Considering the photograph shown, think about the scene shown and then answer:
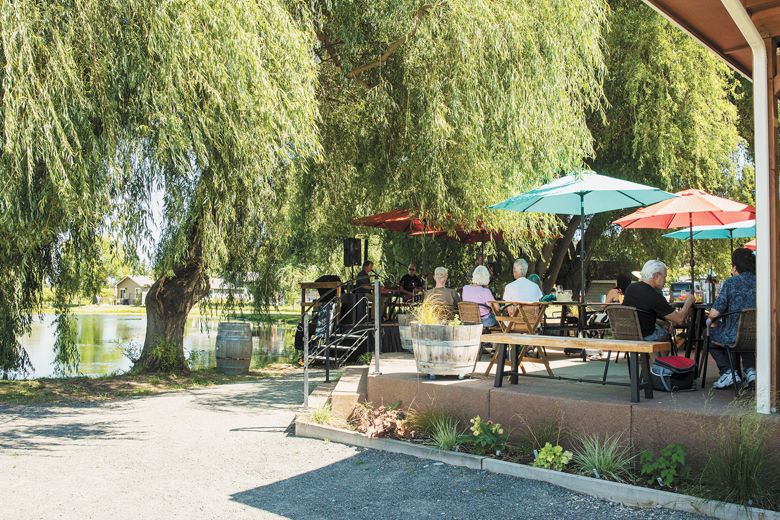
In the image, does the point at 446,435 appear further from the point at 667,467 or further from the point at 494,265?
the point at 494,265

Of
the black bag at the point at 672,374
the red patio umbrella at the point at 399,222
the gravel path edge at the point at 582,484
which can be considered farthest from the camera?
the red patio umbrella at the point at 399,222

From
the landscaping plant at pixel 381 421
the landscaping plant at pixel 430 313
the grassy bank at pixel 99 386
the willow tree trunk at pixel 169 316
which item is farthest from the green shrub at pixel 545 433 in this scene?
the willow tree trunk at pixel 169 316

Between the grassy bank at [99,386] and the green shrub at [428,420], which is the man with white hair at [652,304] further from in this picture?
the grassy bank at [99,386]

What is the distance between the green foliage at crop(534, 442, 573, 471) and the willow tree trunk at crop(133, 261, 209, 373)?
8.03 m

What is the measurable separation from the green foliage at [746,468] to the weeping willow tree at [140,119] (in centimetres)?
498

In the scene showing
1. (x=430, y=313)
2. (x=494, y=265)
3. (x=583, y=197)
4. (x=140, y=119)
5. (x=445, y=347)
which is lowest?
(x=445, y=347)

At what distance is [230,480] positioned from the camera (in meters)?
5.26

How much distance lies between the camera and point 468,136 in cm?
920

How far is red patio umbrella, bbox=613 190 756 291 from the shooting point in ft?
27.3

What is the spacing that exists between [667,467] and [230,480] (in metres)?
2.96

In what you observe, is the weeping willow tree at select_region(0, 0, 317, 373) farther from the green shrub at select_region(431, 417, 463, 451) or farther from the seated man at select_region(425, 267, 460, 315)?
the green shrub at select_region(431, 417, 463, 451)

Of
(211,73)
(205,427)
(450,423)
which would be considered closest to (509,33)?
(211,73)

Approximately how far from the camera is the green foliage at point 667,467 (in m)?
4.54

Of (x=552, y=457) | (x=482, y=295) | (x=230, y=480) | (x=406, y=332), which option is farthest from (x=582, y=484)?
(x=406, y=332)
